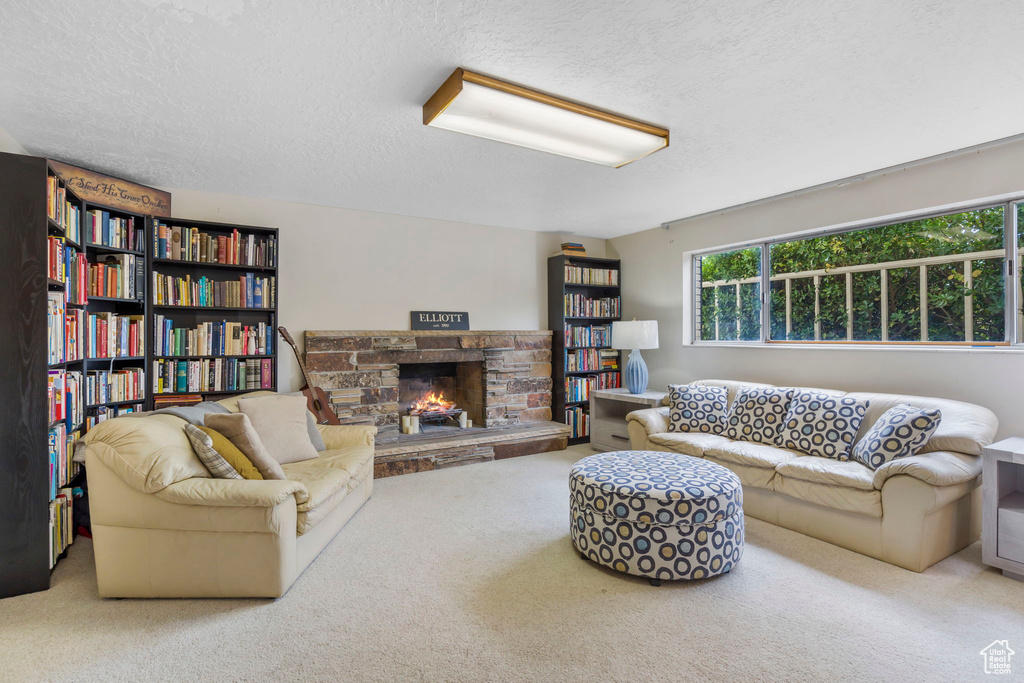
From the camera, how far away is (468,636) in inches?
76.6

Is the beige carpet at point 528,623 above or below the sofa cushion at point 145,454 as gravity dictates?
below

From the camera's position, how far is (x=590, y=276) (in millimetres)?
5566

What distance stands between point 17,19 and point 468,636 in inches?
112

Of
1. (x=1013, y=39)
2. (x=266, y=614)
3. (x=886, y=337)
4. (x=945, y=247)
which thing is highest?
(x=1013, y=39)

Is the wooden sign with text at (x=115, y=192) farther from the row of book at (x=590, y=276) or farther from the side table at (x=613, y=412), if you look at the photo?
the side table at (x=613, y=412)

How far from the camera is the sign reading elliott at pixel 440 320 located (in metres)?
4.81

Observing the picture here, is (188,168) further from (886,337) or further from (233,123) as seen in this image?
(886,337)

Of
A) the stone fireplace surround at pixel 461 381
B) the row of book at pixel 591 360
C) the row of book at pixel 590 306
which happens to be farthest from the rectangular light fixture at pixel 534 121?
the row of book at pixel 591 360

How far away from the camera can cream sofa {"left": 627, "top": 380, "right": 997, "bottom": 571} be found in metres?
2.45

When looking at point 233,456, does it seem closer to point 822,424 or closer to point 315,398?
point 315,398

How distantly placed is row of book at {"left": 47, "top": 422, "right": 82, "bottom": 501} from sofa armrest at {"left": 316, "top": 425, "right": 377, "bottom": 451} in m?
1.34

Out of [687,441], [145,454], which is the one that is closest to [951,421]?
[687,441]

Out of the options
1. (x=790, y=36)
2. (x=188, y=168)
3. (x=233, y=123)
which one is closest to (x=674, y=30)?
(x=790, y=36)

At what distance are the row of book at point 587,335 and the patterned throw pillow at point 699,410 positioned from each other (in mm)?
1643
